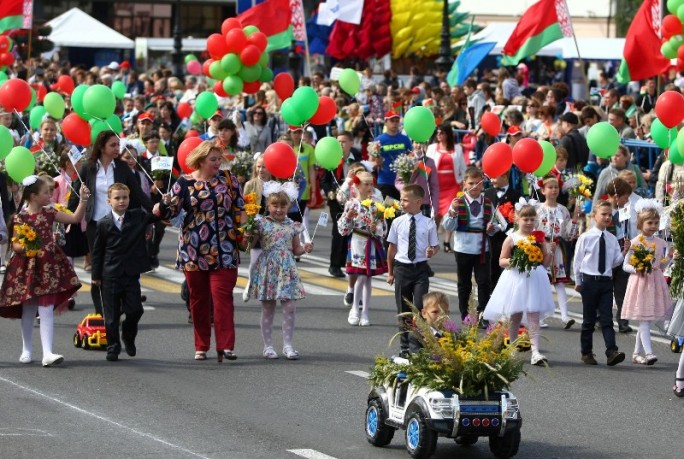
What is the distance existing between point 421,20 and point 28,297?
1455 inches

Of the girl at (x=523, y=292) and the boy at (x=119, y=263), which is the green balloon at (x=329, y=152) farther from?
the boy at (x=119, y=263)

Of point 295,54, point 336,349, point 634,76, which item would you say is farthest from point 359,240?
point 295,54

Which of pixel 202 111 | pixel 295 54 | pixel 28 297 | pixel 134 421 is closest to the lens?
pixel 134 421

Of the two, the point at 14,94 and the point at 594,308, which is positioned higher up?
the point at 14,94

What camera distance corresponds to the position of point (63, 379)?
12352mm

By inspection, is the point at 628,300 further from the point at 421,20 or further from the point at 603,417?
the point at 421,20

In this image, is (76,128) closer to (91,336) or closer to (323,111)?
(91,336)

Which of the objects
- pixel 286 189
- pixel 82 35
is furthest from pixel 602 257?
pixel 82 35

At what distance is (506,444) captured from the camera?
9672 mm

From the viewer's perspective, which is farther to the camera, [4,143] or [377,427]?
[4,143]

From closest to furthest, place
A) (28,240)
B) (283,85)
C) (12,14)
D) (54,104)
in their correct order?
(28,240), (54,104), (283,85), (12,14)

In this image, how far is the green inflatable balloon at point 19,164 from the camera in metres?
14.5

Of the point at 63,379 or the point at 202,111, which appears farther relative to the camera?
the point at 202,111

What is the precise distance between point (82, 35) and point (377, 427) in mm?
40476
